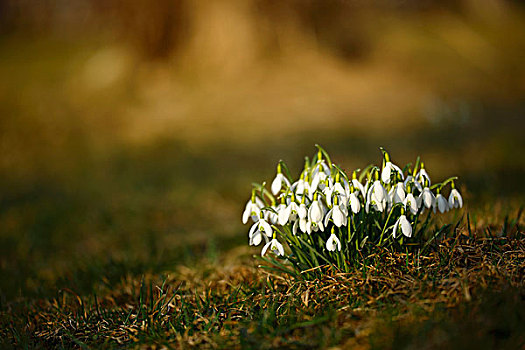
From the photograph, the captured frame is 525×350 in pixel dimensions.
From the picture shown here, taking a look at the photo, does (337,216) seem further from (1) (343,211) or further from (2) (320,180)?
(2) (320,180)

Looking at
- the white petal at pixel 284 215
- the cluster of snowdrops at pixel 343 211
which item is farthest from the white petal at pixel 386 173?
the white petal at pixel 284 215

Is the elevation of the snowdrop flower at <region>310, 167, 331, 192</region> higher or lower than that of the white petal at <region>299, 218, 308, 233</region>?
higher

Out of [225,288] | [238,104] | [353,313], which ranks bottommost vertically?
[225,288]

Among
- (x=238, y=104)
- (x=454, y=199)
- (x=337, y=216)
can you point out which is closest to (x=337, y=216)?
(x=337, y=216)

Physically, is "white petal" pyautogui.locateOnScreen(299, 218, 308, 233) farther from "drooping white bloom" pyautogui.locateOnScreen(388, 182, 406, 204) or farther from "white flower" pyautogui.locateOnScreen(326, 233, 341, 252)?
"drooping white bloom" pyautogui.locateOnScreen(388, 182, 406, 204)

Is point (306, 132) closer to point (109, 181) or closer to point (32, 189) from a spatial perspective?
point (109, 181)

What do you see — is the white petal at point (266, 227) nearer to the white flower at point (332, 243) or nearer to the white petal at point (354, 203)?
the white flower at point (332, 243)

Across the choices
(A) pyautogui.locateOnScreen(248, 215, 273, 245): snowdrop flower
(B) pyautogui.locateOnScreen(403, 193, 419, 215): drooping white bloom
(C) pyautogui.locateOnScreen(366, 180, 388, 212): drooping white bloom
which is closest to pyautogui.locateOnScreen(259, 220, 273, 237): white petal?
(A) pyautogui.locateOnScreen(248, 215, 273, 245): snowdrop flower
